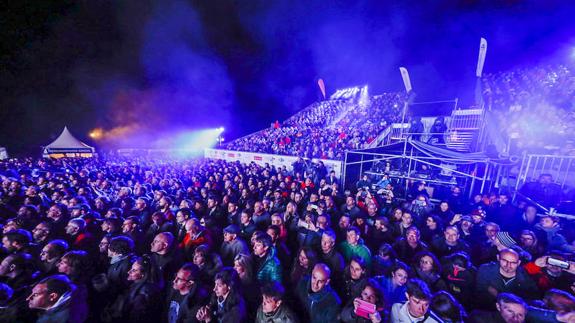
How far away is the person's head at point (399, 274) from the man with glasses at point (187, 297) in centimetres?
233

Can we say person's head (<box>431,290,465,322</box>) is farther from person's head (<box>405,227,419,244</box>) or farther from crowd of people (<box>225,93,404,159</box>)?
crowd of people (<box>225,93,404,159</box>)

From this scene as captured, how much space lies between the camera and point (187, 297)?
2.49m

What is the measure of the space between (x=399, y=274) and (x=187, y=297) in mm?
2558

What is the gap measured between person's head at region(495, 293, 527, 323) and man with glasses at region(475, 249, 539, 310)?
81 centimetres

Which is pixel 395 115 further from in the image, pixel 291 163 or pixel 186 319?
pixel 186 319

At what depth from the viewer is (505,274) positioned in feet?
8.72

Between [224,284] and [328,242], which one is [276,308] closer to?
[224,284]

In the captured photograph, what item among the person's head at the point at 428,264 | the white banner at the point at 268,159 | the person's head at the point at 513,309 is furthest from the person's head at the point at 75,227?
the white banner at the point at 268,159

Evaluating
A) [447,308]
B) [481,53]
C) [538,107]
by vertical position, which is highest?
[481,53]

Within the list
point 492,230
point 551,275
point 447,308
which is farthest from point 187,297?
point 492,230

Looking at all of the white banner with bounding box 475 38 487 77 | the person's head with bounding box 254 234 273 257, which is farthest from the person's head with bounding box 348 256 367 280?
the white banner with bounding box 475 38 487 77

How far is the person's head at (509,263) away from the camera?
260 cm

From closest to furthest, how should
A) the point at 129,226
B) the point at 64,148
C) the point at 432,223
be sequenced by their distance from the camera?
the point at 129,226, the point at 432,223, the point at 64,148

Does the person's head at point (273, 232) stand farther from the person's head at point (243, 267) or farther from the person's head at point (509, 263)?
the person's head at point (509, 263)
